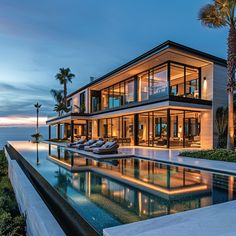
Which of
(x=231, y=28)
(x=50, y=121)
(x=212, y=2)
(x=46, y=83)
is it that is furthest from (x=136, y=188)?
(x=46, y=83)

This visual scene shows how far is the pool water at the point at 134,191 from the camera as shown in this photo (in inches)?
168

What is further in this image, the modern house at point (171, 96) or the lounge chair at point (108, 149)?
the modern house at point (171, 96)

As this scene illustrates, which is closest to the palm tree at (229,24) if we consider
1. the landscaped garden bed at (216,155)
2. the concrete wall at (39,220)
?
the landscaped garden bed at (216,155)

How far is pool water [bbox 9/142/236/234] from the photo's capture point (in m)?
4.26

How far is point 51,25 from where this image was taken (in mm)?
18406

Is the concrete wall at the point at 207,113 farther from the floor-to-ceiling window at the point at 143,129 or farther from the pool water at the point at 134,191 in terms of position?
the pool water at the point at 134,191

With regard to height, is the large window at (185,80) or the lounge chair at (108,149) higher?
the large window at (185,80)

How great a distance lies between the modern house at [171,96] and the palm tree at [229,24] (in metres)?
2.70

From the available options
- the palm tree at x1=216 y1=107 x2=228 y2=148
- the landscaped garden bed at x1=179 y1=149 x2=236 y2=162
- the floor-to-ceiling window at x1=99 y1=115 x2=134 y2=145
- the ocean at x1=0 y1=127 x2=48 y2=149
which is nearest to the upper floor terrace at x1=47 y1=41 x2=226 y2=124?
the palm tree at x1=216 y1=107 x2=228 y2=148

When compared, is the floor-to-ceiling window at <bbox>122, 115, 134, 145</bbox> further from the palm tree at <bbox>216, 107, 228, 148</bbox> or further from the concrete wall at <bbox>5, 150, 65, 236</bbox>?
the concrete wall at <bbox>5, 150, 65, 236</bbox>

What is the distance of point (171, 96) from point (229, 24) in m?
5.36

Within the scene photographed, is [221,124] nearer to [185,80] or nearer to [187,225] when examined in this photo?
[185,80]

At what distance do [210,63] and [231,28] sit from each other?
540 centimetres

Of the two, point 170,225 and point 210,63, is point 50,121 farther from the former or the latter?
point 170,225
